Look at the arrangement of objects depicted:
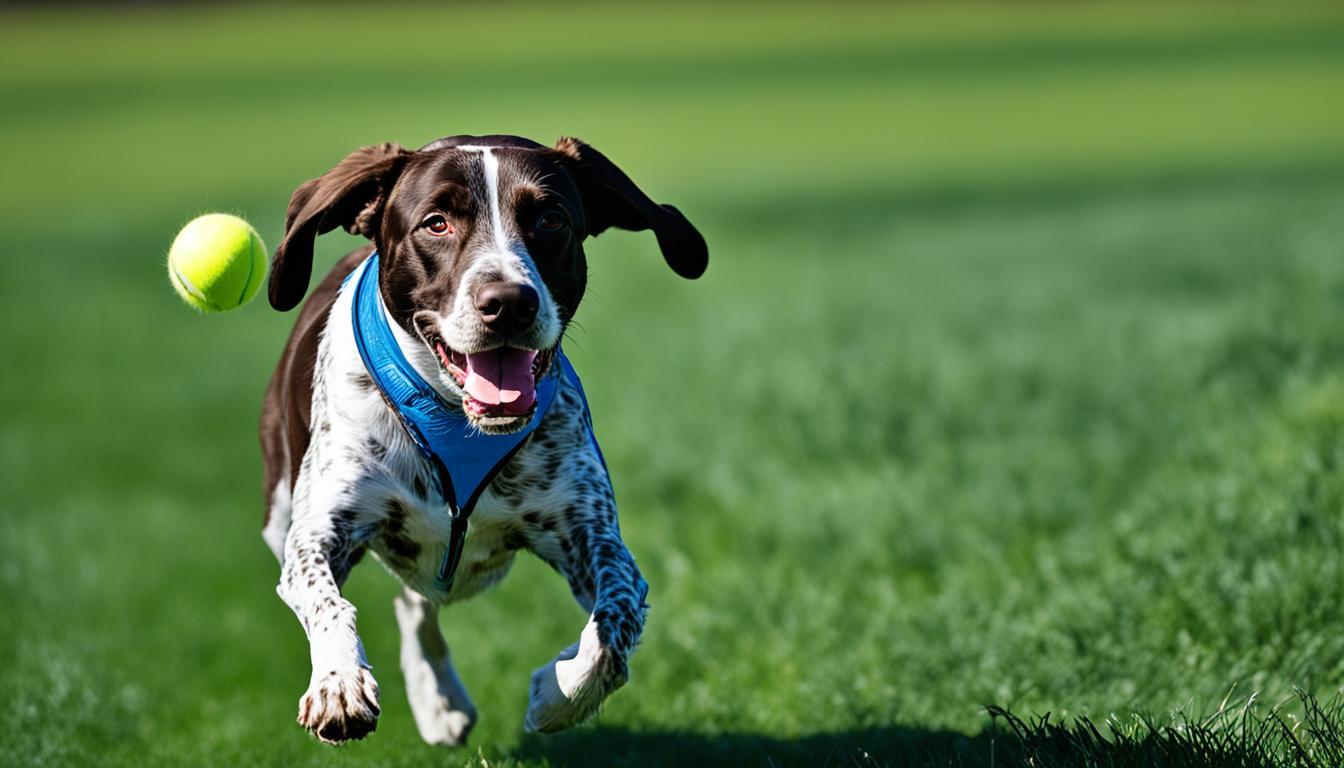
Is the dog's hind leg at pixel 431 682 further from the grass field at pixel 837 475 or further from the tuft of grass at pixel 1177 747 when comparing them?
the tuft of grass at pixel 1177 747

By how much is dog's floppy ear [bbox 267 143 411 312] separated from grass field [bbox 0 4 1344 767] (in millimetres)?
985

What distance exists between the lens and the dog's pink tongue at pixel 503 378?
4.32 metres

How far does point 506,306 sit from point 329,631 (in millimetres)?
918

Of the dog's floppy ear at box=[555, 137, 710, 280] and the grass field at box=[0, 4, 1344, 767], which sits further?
the grass field at box=[0, 4, 1344, 767]

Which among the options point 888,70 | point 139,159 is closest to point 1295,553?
point 139,159

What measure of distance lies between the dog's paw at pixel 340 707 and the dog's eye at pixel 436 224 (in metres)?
1.21

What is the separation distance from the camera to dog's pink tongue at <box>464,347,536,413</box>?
432 centimetres

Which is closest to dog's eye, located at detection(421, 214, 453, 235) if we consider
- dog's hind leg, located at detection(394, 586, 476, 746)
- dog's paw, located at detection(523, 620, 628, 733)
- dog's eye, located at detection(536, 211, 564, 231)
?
dog's eye, located at detection(536, 211, 564, 231)

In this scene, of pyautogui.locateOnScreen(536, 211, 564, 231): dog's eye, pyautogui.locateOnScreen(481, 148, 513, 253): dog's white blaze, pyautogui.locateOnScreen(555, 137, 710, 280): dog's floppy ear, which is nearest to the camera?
pyautogui.locateOnScreen(481, 148, 513, 253): dog's white blaze

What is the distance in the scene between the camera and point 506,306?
13.8ft

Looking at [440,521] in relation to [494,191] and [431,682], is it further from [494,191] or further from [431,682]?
[431,682]

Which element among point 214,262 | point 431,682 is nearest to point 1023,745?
point 431,682

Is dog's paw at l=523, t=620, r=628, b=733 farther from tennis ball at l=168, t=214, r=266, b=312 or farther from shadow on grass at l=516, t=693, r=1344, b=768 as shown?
tennis ball at l=168, t=214, r=266, b=312

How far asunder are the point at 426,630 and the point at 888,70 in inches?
1323
